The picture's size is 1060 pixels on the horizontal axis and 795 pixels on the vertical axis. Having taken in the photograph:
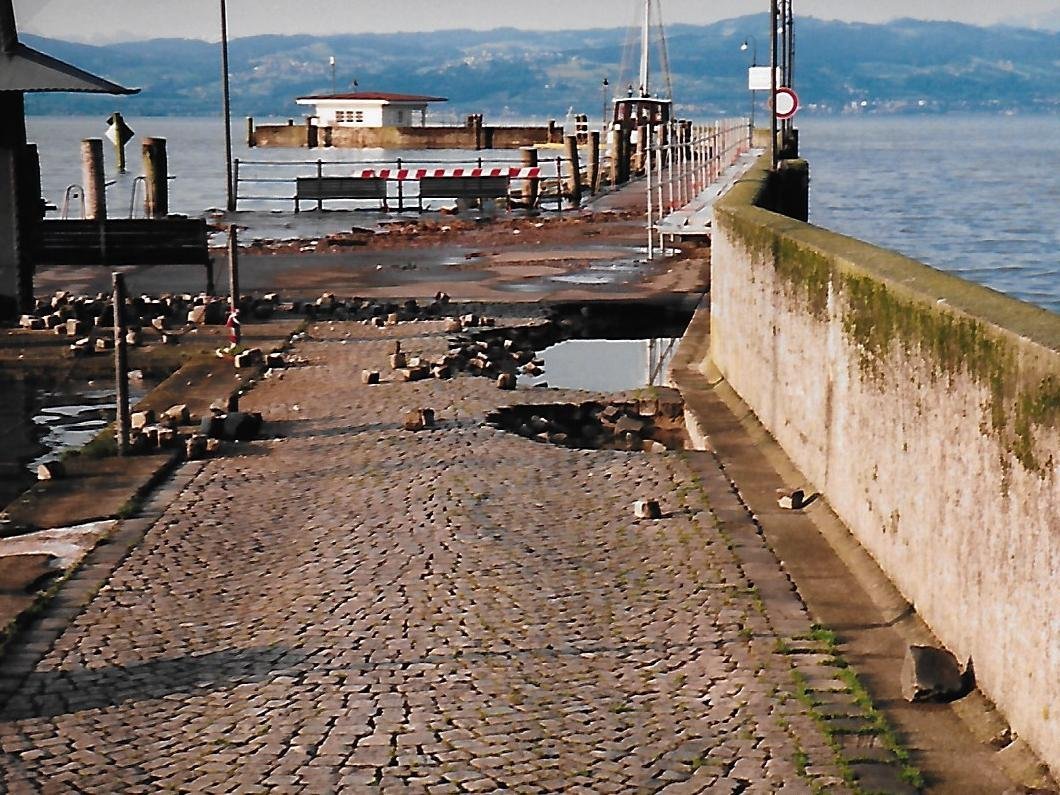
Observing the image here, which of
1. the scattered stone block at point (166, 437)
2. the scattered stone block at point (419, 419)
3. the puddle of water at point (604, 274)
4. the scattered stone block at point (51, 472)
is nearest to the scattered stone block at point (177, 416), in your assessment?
the scattered stone block at point (166, 437)

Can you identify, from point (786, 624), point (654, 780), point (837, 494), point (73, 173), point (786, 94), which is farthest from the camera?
point (73, 173)

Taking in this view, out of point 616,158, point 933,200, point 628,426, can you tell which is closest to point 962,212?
point 933,200

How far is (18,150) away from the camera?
19.2 m

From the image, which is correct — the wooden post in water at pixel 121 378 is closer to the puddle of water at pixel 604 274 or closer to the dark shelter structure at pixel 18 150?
the dark shelter structure at pixel 18 150

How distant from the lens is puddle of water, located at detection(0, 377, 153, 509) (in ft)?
41.7

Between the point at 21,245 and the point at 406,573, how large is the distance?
11.8 metres

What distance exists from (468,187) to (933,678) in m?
37.2

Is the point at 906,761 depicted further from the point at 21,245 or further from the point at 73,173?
the point at 73,173

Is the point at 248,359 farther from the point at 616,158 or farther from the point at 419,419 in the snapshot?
the point at 616,158

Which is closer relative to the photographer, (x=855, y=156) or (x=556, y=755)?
(x=556, y=755)

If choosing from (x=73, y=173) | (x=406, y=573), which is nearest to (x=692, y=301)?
(x=406, y=573)

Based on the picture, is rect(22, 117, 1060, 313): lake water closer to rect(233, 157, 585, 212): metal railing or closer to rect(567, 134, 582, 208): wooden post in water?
rect(233, 157, 585, 212): metal railing

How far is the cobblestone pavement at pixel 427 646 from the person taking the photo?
6496 millimetres

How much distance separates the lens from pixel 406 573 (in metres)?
8.93
